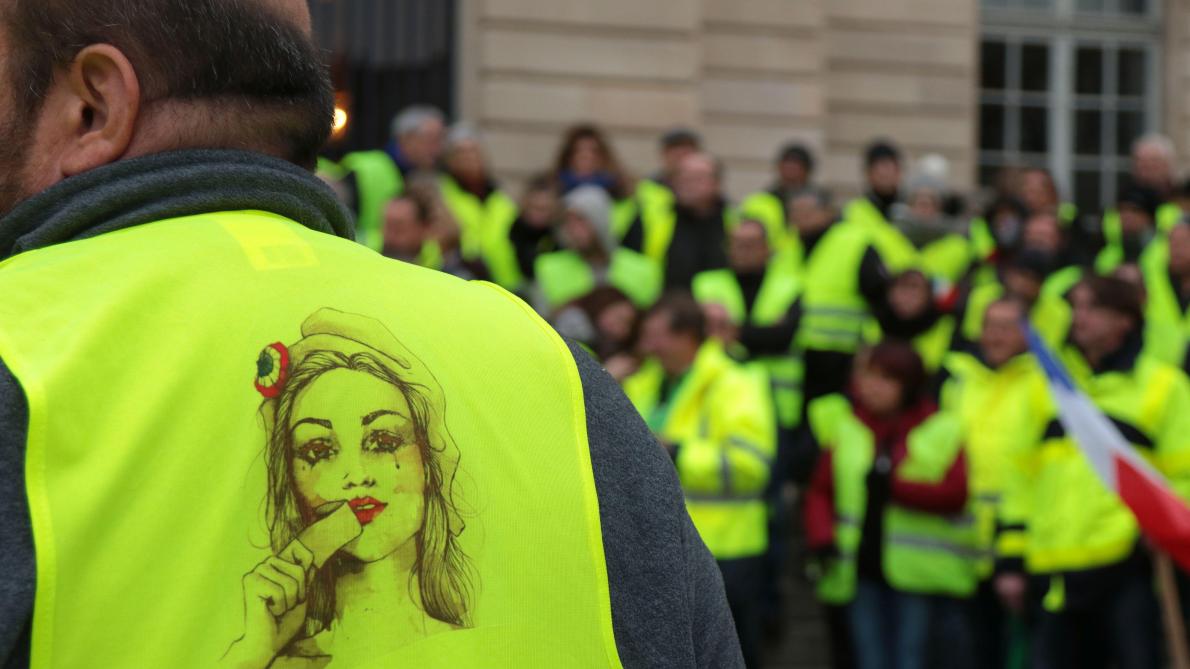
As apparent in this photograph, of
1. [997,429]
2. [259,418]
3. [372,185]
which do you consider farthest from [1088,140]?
[259,418]

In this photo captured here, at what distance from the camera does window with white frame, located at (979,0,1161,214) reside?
725 inches

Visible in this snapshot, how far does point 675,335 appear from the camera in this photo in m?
6.73

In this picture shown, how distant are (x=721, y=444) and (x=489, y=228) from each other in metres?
A: 3.31

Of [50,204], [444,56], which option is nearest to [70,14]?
[50,204]

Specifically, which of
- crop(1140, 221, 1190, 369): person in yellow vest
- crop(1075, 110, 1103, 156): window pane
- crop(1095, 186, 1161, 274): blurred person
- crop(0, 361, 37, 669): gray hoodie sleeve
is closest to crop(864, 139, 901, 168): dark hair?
crop(1095, 186, 1161, 274): blurred person

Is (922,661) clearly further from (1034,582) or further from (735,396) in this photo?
(735,396)

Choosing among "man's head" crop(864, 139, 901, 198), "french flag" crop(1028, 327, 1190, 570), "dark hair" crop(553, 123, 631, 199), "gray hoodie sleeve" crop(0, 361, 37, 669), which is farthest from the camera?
"man's head" crop(864, 139, 901, 198)

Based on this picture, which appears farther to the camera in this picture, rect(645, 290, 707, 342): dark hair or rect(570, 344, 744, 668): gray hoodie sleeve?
rect(645, 290, 707, 342): dark hair

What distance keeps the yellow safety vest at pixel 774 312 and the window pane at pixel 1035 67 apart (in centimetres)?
1053

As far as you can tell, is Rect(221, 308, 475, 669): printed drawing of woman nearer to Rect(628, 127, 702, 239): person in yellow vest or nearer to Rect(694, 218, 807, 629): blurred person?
Rect(694, 218, 807, 629): blurred person

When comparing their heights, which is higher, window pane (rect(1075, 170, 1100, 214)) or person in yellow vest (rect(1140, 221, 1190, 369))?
window pane (rect(1075, 170, 1100, 214))

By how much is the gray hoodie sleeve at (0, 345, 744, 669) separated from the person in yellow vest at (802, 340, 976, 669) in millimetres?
5631

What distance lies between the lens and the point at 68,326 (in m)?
1.39

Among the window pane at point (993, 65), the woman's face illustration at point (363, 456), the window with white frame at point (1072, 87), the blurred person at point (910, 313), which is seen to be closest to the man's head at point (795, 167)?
the blurred person at point (910, 313)
